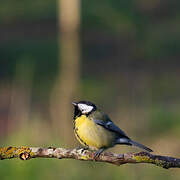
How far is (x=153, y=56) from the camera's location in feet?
56.5

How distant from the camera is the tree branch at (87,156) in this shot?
248cm

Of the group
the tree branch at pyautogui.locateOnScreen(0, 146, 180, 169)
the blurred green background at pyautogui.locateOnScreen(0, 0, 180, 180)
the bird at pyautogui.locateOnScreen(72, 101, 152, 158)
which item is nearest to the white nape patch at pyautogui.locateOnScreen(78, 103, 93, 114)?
the bird at pyautogui.locateOnScreen(72, 101, 152, 158)

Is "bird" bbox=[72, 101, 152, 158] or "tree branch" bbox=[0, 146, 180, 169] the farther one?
"bird" bbox=[72, 101, 152, 158]

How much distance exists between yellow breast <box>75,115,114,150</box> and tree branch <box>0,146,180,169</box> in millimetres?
521

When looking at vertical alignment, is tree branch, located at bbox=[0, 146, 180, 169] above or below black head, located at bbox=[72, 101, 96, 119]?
below

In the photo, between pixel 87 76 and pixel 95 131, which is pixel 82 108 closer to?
pixel 95 131

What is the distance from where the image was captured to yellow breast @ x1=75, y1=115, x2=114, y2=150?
328 cm

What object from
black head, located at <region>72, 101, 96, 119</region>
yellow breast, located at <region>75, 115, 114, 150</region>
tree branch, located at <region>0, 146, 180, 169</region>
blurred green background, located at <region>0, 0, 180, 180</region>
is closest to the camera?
tree branch, located at <region>0, 146, 180, 169</region>

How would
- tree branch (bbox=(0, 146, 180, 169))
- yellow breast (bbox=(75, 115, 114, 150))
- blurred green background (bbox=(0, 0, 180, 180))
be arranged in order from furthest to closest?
blurred green background (bbox=(0, 0, 180, 180)), yellow breast (bbox=(75, 115, 114, 150)), tree branch (bbox=(0, 146, 180, 169))

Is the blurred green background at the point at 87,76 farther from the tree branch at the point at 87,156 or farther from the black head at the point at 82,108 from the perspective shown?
the tree branch at the point at 87,156

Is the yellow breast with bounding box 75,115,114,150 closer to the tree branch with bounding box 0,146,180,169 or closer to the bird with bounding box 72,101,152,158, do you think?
the bird with bounding box 72,101,152,158

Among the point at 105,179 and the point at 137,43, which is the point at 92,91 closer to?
the point at 137,43

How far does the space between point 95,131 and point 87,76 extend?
14.4 metres

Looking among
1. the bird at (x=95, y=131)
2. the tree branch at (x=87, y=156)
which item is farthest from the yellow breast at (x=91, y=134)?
the tree branch at (x=87, y=156)
